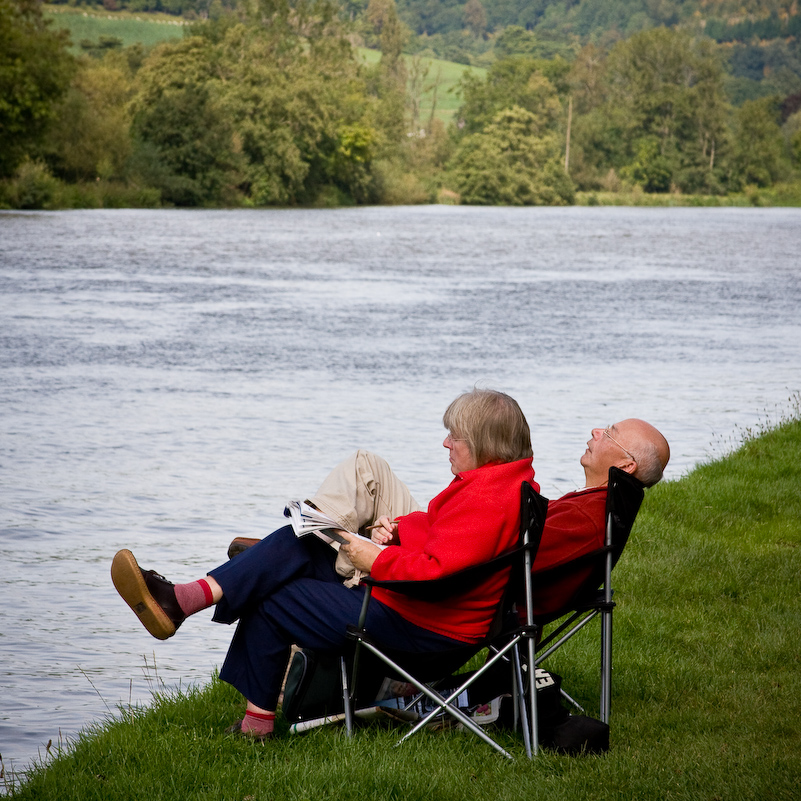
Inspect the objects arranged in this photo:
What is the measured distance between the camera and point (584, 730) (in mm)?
3781

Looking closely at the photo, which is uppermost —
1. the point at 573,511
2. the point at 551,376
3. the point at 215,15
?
the point at 215,15

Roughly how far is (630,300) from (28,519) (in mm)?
17453

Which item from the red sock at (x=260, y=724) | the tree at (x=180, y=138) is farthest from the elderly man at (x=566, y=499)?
the tree at (x=180, y=138)

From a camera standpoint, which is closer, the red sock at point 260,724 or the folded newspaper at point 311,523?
the folded newspaper at point 311,523

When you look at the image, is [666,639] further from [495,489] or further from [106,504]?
[106,504]

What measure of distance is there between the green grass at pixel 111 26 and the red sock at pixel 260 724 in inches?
4807

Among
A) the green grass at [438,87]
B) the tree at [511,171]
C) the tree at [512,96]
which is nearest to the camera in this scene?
the tree at [511,171]

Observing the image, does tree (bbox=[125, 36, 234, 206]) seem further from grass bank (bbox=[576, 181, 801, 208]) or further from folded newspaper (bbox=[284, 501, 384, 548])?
folded newspaper (bbox=[284, 501, 384, 548])

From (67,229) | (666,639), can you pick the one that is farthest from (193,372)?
(67,229)

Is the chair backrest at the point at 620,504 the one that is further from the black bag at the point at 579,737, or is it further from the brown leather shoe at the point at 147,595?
the brown leather shoe at the point at 147,595

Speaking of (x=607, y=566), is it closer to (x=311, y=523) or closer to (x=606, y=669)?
(x=606, y=669)

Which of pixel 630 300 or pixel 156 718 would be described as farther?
pixel 630 300

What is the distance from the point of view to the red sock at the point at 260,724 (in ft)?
12.7

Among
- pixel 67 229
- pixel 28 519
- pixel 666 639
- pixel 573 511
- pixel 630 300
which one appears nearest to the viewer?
pixel 573 511
